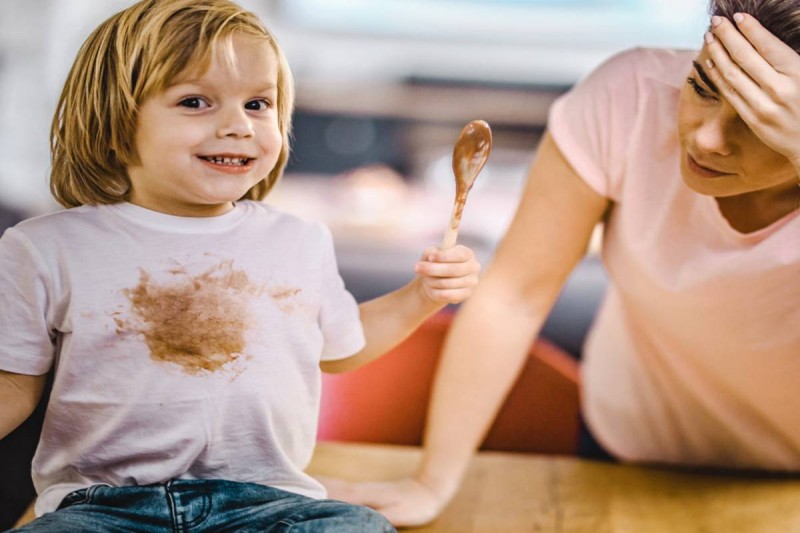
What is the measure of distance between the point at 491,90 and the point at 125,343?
2730 millimetres

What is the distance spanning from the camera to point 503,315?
3.45 feet

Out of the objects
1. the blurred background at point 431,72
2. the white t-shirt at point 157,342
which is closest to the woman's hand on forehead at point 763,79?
the white t-shirt at point 157,342

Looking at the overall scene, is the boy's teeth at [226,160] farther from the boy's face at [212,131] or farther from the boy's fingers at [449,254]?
the boy's fingers at [449,254]

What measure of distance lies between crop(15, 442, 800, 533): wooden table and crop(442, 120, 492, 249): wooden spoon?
1.45 feet

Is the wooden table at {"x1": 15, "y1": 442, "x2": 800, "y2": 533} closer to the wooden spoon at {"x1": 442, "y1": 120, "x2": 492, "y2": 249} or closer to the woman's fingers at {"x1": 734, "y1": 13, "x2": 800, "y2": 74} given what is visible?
the wooden spoon at {"x1": 442, "y1": 120, "x2": 492, "y2": 249}

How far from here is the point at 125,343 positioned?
64 cm

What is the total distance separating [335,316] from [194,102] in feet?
0.73

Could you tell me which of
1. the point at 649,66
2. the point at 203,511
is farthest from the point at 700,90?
the point at 203,511

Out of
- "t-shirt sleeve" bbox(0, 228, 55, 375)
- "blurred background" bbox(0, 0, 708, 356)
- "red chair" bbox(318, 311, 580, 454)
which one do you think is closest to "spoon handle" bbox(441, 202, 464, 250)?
"t-shirt sleeve" bbox(0, 228, 55, 375)

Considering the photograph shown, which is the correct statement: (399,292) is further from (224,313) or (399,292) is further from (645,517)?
(645,517)

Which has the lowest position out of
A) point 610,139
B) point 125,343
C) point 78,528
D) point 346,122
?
point 346,122

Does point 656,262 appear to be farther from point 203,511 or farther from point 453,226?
point 203,511

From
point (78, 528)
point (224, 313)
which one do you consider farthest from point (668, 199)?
point (78, 528)

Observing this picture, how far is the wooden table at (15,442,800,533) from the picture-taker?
0.98 meters
